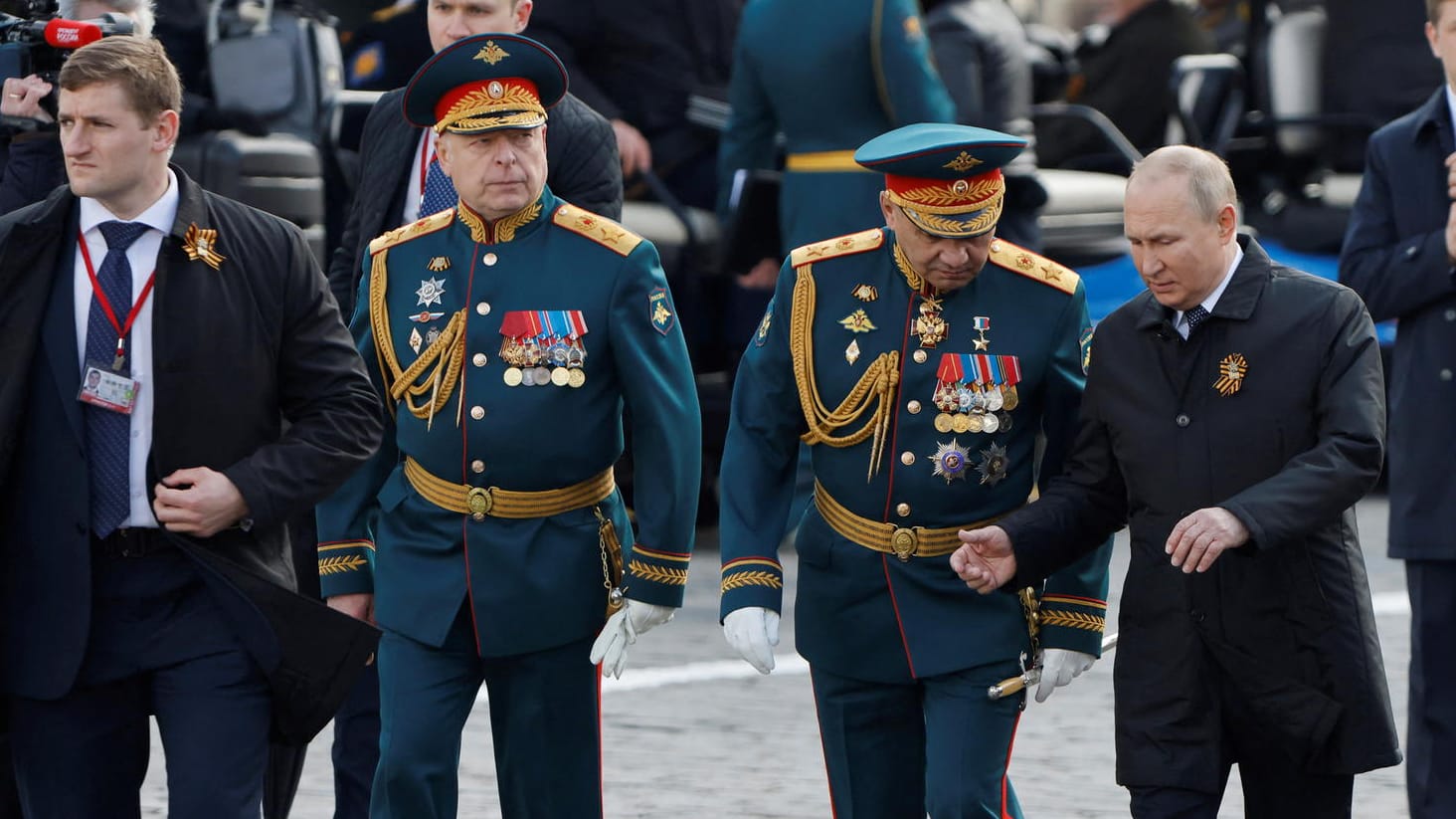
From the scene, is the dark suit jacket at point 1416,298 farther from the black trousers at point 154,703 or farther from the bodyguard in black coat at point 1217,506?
the black trousers at point 154,703

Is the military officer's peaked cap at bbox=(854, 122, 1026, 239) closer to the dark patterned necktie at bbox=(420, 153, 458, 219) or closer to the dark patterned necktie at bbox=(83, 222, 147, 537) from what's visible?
the dark patterned necktie at bbox=(420, 153, 458, 219)

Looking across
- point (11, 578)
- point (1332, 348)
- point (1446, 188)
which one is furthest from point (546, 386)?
point (1446, 188)

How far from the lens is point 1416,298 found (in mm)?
5555

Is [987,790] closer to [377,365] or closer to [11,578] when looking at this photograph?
[377,365]

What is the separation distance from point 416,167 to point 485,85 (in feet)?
2.89

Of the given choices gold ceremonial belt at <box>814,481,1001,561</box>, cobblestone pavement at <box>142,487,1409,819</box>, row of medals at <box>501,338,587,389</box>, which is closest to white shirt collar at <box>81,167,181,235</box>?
row of medals at <box>501,338,587,389</box>

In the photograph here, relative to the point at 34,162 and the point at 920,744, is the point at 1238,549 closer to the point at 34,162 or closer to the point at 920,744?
the point at 920,744

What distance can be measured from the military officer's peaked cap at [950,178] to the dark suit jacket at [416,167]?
3.60 feet

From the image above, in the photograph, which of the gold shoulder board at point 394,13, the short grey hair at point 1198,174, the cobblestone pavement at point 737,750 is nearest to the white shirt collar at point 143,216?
the short grey hair at point 1198,174

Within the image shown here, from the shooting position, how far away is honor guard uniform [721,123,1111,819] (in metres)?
4.84

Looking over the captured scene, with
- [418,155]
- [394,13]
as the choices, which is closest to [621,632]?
[418,155]

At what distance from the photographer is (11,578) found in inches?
179

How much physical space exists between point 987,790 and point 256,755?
129cm

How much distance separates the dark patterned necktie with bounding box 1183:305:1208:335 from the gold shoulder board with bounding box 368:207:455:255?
1438 mm
